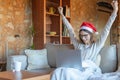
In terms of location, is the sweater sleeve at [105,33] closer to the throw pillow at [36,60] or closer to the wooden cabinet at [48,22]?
the throw pillow at [36,60]

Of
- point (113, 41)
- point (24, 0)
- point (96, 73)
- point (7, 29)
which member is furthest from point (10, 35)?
point (113, 41)

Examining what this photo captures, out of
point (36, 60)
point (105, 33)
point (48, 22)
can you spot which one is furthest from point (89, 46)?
point (48, 22)

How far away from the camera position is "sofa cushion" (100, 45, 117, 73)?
3.64m

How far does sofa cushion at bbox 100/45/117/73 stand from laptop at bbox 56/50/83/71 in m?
0.97

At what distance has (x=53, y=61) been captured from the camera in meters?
4.35

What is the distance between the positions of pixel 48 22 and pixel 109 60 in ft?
8.33

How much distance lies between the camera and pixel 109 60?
12.0 feet

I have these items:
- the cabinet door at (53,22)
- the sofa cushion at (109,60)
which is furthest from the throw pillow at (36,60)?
the cabinet door at (53,22)

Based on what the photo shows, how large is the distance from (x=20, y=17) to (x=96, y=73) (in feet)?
9.14

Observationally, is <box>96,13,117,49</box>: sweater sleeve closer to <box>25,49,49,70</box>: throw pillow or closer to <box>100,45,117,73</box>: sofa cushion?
<box>100,45,117,73</box>: sofa cushion

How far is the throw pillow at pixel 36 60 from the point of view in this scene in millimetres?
4234

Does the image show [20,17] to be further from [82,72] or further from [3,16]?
[82,72]

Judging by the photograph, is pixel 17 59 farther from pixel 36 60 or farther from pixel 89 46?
pixel 89 46

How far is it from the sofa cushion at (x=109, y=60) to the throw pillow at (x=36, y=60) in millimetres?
1132
